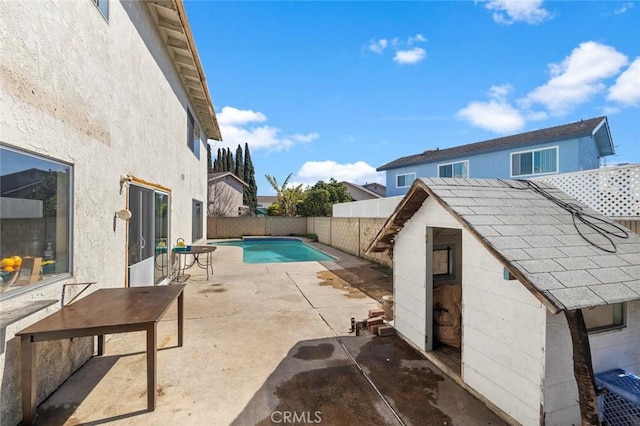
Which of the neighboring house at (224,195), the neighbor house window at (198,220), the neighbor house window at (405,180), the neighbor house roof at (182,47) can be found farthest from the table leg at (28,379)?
the neighboring house at (224,195)

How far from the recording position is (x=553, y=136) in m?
15.2

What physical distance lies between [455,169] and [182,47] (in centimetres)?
1769

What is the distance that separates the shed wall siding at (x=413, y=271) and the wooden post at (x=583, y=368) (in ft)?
5.96

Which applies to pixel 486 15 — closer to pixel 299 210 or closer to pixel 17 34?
pixel 17 34

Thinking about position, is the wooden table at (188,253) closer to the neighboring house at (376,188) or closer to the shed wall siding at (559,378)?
the shed wall siding at (559,378)

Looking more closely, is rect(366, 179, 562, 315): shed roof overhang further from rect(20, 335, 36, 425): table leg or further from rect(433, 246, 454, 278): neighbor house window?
rect(20, 335, 36, 425): table leg

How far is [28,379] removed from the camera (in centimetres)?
289

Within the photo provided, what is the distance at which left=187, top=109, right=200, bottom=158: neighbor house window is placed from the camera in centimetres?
1237

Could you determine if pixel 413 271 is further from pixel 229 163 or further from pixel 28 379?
pixel 229 163

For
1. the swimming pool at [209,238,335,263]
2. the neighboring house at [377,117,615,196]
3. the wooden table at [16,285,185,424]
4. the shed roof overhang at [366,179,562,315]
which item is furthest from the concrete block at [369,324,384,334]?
the neighboring house at [377,117,615,196]

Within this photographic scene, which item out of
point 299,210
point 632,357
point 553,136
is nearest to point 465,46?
point 553,136

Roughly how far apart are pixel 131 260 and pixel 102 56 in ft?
12.8

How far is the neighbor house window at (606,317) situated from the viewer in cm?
341

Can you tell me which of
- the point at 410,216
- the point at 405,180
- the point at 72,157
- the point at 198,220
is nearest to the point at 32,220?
the point at 72,157
